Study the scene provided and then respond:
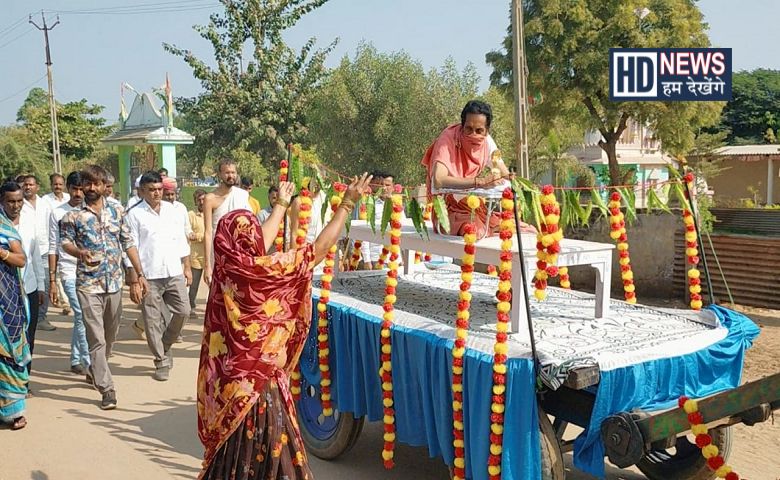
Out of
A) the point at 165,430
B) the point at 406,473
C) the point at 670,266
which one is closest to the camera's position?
the point at 406,473

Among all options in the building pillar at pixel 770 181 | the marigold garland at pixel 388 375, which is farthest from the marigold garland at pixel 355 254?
the building pillar at pixel 770 181

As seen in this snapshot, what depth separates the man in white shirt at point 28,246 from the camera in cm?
638

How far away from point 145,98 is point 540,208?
81.6ft

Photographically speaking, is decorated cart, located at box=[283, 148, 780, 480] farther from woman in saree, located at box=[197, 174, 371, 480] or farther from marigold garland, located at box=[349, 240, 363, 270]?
marigold garland, located at box=[349, 240, 363, 270]

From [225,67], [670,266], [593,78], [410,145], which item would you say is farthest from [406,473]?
[225,67]

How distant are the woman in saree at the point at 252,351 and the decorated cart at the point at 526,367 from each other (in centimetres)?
90

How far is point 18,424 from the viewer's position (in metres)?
5.69

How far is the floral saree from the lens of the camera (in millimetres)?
3158

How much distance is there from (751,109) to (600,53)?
105 feet

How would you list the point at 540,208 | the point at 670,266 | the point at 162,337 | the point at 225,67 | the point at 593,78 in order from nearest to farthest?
the point at 540,208
the point at 162,337
the point at 670,266
the point at 593,78
the point at 225,67

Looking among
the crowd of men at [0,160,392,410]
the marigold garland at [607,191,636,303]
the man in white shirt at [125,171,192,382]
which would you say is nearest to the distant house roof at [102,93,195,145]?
the crowd of men at [0,160,392,410]

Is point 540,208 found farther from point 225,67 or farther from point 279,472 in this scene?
point 225,67

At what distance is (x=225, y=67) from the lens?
1001 inches

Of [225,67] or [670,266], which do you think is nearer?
[670,266]
